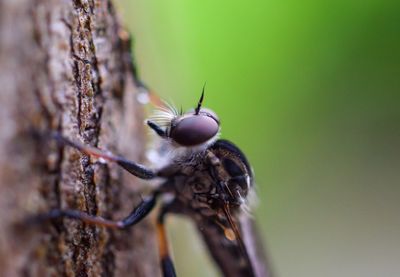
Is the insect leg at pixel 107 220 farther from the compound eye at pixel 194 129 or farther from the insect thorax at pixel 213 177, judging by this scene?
the compound eye at pixel 194 129

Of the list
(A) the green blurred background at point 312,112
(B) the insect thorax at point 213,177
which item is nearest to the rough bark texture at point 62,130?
(B) the insect thorax at point 213,177

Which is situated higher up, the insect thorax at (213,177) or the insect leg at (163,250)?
the insect thorax at (213,177)

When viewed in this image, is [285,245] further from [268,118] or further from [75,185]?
[75,185]

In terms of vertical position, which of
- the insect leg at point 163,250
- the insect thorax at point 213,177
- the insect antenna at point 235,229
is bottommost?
the insect leg at point 163,250

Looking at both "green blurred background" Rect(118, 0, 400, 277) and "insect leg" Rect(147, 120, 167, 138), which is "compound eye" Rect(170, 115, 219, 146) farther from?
"green blurred background" Rect(118, 0, 400, 277)

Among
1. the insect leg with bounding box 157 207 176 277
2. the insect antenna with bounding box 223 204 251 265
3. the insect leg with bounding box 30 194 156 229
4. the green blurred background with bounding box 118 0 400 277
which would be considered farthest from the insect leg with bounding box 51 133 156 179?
the green blurred background with bounding box 118 0 400 277

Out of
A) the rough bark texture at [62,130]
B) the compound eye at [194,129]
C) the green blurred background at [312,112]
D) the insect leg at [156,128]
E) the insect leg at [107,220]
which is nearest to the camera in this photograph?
the rough bark texture at [62,130]
